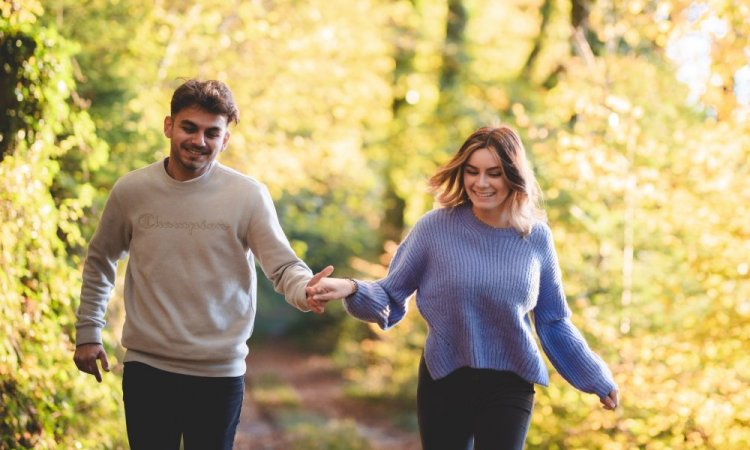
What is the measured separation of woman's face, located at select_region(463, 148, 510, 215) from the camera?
12.5 ft

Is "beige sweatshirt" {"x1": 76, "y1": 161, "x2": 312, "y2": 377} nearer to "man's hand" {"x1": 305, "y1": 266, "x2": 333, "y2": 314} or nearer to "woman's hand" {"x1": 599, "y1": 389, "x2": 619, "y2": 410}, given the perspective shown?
"man's hand" {"x1": 305, "y1": 266, "x2": 333, "y2": 314}

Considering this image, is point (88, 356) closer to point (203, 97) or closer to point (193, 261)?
point (193, 261)

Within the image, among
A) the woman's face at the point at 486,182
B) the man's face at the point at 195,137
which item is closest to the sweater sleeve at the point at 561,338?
the woman's face at the point at 486,182

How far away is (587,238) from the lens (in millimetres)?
8773

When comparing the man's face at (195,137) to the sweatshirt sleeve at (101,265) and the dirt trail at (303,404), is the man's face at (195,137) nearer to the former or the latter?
the sweatshirt sleeve at (101,265)

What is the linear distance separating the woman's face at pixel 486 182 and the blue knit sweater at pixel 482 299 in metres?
0.13

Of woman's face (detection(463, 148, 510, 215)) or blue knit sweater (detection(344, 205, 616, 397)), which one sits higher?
woman's face (detection(463, 148, 510, 215))

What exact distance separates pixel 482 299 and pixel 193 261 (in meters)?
1.16

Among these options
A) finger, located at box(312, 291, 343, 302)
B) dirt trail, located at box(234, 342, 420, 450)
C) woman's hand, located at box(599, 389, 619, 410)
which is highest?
finger, located at box(312, 291, 343, 302)

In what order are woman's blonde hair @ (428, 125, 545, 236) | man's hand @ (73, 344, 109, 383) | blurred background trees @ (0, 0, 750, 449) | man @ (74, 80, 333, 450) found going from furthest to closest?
blurred background trees @ (0, 0, 750, 449) < woman's blonde hair @ (428, 125, 545, 236) < man's hand @ (73, 344, 109, 383) < man @ (74, 80, 333, 450)

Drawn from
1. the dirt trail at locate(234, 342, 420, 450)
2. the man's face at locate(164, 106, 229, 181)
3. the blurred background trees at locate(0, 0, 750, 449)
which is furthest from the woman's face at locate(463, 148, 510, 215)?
the dirt trail at locate(234, 342, 420, 450)

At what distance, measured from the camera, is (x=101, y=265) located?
3695mm

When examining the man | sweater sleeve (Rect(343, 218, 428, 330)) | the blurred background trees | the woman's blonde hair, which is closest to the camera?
the man

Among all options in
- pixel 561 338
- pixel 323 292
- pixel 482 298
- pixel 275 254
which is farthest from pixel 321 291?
pixel 561 338
